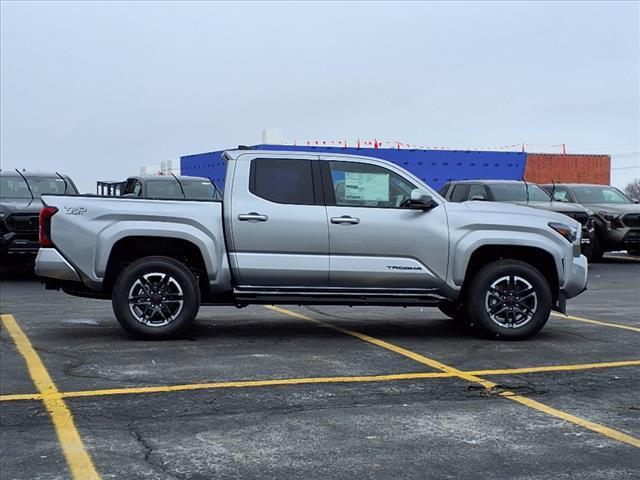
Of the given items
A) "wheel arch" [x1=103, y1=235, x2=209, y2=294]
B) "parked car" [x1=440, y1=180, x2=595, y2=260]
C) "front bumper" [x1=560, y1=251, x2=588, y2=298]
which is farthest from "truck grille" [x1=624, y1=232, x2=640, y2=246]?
"wheel arch" [x1=103, y1=235, x2=209, y2=294]

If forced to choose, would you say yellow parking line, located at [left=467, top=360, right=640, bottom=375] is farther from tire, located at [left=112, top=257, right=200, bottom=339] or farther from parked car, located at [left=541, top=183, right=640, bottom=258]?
parked car, located at [left=541, top=183, right=640, bottom=258]

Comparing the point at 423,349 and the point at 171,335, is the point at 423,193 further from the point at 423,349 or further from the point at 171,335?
the point at 171,335

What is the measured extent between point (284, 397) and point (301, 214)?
2.57 m

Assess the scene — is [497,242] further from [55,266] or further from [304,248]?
[55,266]

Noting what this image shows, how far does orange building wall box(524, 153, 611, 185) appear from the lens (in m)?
33.8

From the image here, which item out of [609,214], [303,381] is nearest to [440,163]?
[609,214]

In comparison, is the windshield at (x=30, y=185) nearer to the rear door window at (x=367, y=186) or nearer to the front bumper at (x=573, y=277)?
the rear door window at (x=367, y=186)

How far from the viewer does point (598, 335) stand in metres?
8.31

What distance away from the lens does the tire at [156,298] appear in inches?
294

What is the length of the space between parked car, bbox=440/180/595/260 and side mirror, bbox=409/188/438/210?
8.15 metres

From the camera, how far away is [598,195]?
1848 centimetres

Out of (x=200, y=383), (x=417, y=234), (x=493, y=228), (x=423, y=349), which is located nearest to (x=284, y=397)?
(x=200, y=383)

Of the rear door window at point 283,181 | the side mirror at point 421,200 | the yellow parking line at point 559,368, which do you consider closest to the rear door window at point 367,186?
the side mirror at point 421,200

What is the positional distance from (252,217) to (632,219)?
41.0ft
